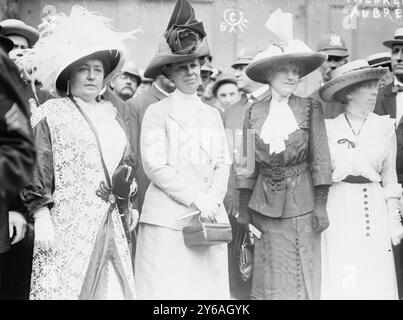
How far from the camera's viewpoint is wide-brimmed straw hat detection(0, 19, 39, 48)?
4.38m

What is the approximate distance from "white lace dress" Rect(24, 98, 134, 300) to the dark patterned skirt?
851mm

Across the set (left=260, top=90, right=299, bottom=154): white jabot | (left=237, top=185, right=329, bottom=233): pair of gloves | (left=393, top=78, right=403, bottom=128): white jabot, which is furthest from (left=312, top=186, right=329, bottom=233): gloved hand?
(left=393, top=78, right=403, bottom=128): white jabot

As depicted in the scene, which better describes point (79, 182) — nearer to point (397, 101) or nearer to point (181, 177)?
point (181, 177)

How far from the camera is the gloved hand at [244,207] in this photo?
170 inches

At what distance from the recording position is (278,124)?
4.31 metres

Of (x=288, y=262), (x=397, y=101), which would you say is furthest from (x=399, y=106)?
(x=288, y=262)

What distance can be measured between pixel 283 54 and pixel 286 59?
0.16 feet

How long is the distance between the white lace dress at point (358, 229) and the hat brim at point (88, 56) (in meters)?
1.38

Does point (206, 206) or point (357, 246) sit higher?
point (206, 206)

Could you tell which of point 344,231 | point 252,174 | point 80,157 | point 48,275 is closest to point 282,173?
point 252,174

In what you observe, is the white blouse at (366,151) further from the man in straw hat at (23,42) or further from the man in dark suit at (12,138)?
the man in dark suit at (12,138)

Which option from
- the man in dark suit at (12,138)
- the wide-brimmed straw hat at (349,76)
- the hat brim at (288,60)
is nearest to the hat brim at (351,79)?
the wide-brimmed straw hat at (349,76)

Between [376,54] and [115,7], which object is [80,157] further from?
[376,54]
